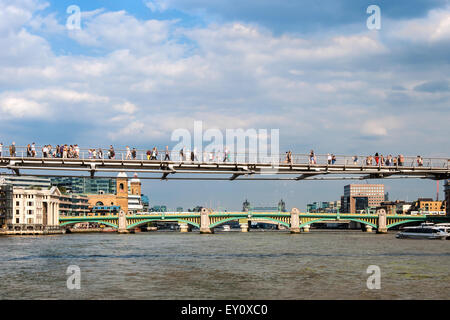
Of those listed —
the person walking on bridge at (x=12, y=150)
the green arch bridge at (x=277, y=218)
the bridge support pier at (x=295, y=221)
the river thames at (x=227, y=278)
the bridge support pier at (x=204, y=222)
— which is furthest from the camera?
the bridge support pier at (x=295, y=221)

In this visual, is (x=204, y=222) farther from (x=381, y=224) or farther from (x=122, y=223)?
(x=381, y=224)

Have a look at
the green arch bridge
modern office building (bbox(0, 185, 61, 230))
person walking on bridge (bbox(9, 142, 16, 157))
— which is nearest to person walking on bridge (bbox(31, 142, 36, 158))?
person walking on bridge (bbox(9, 142, 16, 157))

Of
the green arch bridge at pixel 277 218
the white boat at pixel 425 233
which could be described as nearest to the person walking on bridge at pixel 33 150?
the white boat at pixel 425 233

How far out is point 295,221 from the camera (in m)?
176

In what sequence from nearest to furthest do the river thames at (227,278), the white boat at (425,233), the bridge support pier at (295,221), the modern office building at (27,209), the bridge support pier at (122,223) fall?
the river thames at (227,278), the white boat at (425,233), the modern office building at (27,209), the bridge support pier at (295,221), the bridge support pier at (122,223)

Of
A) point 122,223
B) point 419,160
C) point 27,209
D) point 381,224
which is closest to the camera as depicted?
point 419,160

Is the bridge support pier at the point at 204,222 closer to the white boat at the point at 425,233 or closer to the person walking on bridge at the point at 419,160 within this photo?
the white boat at the point at 425,233

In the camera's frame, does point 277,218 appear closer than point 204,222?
No

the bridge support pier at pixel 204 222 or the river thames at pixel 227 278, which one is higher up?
the river thames at pixel 227 278

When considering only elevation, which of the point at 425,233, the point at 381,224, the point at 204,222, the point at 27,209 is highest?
the point at 27,209

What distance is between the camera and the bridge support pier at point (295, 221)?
570 ft

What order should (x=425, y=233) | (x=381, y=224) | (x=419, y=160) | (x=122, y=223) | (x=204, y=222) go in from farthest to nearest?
(x=122, y=223) → (x=381, y=224) → (x=204, y=222) → (x=425, y=233) → (x=419, y=160)

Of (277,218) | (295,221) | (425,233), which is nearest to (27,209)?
(277,218)
